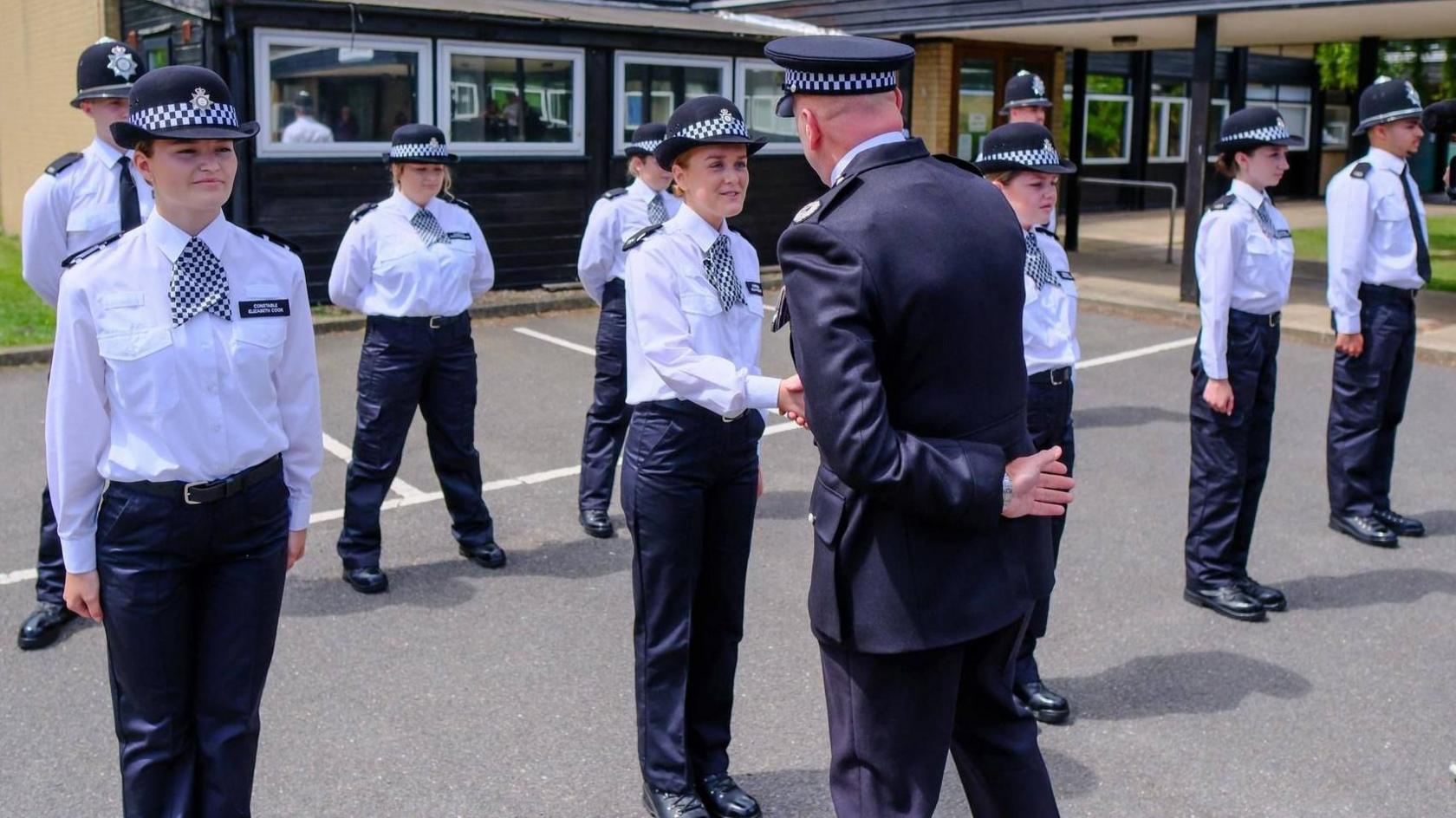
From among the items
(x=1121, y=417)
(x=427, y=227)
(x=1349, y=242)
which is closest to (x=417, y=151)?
(x=427, y=227)

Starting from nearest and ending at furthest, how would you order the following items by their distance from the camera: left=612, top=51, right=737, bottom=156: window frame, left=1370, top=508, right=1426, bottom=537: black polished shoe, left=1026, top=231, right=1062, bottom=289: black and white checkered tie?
1. left=1026, top=231, right=1062, bottom=289: black and white checkered tie
2. left=1370, top=508, right=1426, bottom=537: black polished shoe
3. left=612, top=51, right=737, bottom=156: window frame

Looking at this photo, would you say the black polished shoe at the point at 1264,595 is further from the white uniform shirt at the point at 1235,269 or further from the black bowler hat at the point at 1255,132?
the black bowler hat at the point at 1255,132

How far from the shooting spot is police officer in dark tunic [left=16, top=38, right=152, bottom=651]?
5293 millimetres

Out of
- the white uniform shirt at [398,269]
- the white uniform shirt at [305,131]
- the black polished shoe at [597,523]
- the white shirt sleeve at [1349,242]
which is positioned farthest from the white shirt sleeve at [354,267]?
the white uniform shirt at [305,131]

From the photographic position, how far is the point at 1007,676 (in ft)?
10.1

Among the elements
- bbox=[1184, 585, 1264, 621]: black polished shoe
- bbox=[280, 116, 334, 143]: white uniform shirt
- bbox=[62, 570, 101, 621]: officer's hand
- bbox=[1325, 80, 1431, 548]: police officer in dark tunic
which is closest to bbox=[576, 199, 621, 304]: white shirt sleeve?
bbox=[1184, 585, 1264, 621]: black polished shoe

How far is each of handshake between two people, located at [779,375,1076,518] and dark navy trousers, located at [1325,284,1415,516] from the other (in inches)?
179

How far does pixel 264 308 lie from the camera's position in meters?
3.35

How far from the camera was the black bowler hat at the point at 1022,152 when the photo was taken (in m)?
4.53

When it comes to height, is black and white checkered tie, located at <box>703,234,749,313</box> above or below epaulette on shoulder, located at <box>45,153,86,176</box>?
below

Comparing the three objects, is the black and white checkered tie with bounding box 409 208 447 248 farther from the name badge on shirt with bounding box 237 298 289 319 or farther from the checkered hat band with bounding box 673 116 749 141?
the name badge on shirt with bounding box 237 298 289 319

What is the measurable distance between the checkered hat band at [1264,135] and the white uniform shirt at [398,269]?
336 cm

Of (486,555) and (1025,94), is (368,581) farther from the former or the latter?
(1025,94)

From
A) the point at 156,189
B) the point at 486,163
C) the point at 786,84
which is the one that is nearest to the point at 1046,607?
the point at 786,84
